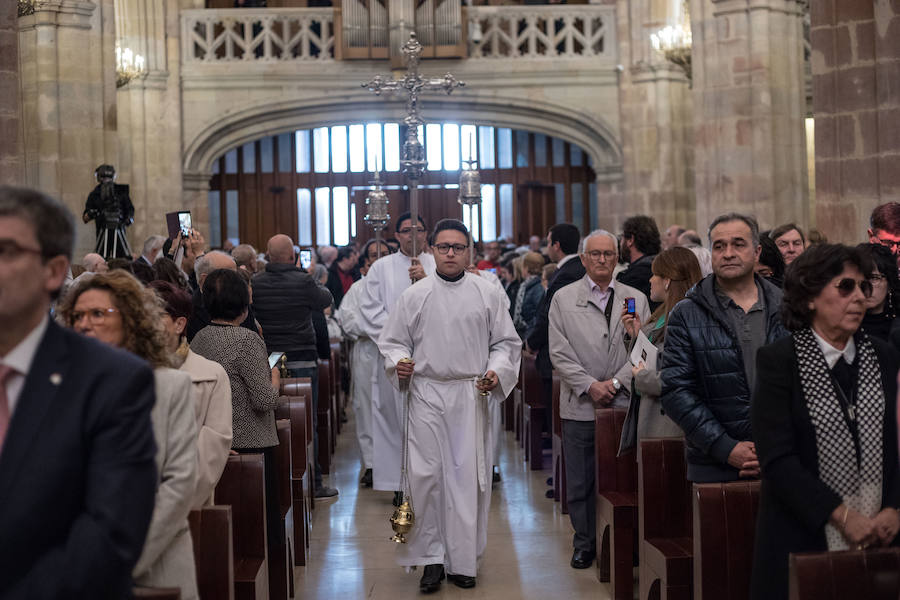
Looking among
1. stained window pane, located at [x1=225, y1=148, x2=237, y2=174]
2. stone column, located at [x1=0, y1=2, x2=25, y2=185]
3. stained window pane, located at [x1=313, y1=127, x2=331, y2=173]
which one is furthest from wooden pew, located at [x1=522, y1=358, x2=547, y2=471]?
stained window pane, located at [x1=225, y1=148, x2=237, y2=174]

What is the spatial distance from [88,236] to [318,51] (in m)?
9.92

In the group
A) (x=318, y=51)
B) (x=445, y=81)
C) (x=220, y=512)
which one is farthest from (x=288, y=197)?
(x=220, y=512)

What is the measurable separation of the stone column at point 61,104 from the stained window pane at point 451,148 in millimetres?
11881

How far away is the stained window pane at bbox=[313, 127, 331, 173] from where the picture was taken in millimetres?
24344

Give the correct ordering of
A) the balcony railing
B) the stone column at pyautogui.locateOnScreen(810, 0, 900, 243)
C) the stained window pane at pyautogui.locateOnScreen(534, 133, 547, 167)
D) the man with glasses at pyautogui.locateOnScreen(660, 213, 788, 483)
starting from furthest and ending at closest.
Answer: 1. the stained window pane at pyautogui.locateOnScreen(534, 133, 547, 167)
2. the balcony railing
3. the stone column at pyautogui.locateOnScreen(810, 0, 900, 243)
4. the man with glasses at pyautogui.locateOnScreen(660, 213, 788, 483)

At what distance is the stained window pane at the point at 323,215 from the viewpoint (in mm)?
24359

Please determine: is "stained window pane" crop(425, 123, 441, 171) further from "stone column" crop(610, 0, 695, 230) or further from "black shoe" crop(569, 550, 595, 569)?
"black shoe" crop(569, 550, 595, 569)

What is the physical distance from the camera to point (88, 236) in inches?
494

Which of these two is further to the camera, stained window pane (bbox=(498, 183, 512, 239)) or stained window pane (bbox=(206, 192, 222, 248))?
stained window pane (bbox=(498, 183, 512, 239))

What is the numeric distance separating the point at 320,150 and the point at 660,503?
19674mm

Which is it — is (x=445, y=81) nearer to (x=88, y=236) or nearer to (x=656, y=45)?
(x=88, y=236)

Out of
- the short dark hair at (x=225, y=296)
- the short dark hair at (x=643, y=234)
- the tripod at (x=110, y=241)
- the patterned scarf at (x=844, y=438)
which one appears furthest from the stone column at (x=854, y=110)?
the patterned scarf at (x=844, y=438)

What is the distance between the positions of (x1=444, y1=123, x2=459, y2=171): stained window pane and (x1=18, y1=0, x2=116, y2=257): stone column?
11.9 metres

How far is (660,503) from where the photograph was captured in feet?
17.5
